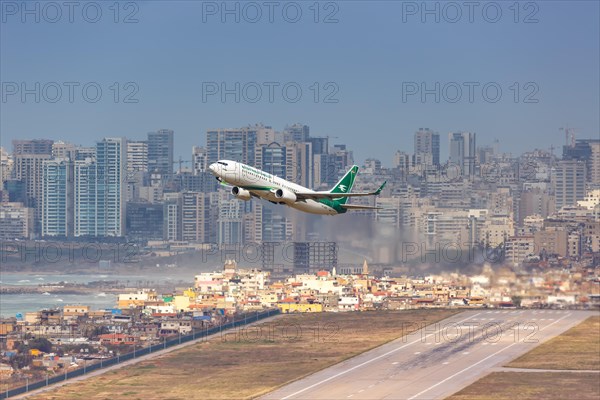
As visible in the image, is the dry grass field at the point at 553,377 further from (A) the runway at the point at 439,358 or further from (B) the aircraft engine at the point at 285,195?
A: (B) the aircraft engine at the point at 285,195

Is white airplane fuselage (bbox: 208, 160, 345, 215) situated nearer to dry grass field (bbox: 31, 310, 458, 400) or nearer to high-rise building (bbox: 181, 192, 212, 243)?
dry grass field (bbox: 31, 310, 458, 400)

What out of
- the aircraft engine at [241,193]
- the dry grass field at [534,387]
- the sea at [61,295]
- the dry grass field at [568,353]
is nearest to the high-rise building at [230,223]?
the sea at [61,295]

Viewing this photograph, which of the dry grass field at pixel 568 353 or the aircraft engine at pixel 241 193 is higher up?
the aircraft engine at pixel 241 193

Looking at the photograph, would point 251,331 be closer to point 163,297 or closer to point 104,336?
point 104,336

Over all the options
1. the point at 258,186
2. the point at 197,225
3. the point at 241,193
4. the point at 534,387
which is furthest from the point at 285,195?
the point at 197,225

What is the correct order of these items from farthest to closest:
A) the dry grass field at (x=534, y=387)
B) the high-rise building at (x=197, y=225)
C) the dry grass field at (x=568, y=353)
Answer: the high-rise building at (x=197, y=225) < the dry grass field at (x=568, y=353) < the dry grass field at (x=534, y=387)

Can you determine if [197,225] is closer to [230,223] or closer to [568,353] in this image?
[230,223]

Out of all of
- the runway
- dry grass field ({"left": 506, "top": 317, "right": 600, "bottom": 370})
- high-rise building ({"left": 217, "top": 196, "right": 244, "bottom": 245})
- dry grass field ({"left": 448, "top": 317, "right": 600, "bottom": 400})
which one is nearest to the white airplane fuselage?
the runway
